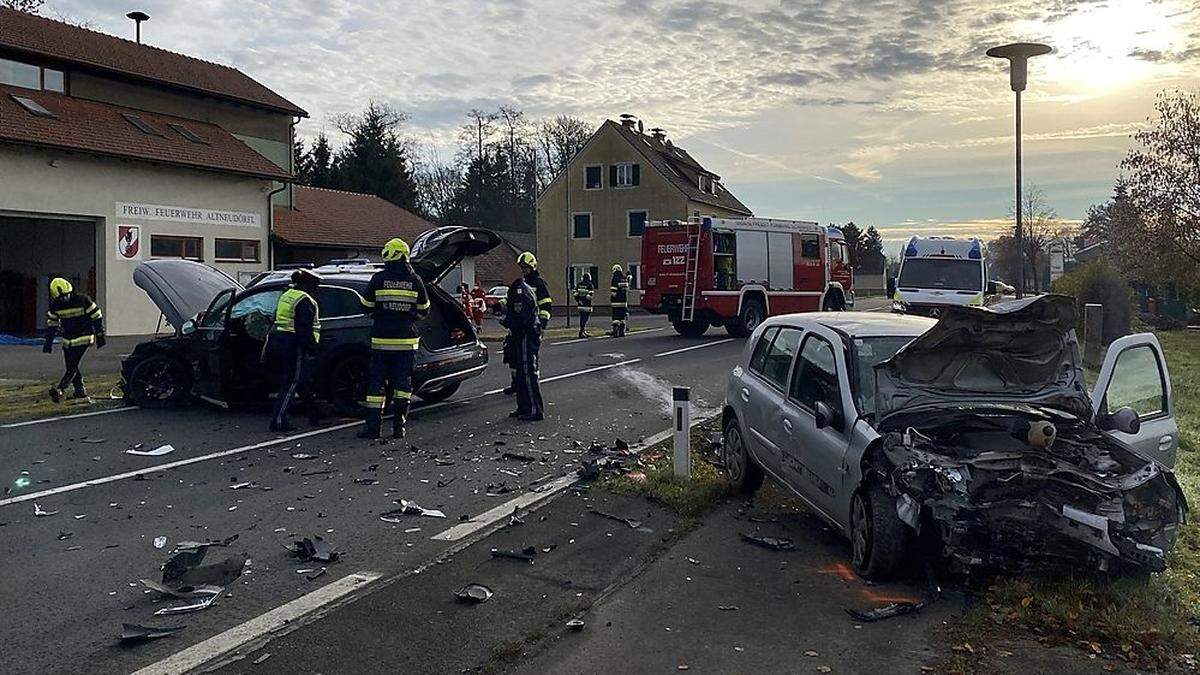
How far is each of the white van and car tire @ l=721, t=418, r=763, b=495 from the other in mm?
16023

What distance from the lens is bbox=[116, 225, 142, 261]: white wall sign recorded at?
25.0 m

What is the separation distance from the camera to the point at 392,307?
980cm

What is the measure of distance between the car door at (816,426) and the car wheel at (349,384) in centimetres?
583

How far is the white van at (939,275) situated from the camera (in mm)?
23000

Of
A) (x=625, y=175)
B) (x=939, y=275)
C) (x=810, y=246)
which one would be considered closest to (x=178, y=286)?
(x=810, y=246)

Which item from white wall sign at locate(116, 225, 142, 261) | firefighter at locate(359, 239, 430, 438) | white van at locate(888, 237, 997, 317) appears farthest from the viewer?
white wall sign at locate(116, 225, 142, 261)

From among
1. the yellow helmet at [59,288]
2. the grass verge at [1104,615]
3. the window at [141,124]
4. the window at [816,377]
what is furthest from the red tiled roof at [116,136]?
the grass verge at [1104,615]

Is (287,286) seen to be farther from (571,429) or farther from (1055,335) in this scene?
(1055,335)

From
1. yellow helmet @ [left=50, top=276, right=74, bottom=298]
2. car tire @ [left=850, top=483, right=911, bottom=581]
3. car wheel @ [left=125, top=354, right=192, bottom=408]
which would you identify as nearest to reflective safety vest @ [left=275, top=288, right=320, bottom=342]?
car wheel @ [left=125, top=354, right=192, bottom=408]

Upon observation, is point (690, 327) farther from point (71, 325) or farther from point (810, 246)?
point (71, 325)

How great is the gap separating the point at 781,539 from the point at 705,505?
2.97ft

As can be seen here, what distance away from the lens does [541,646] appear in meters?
4.56

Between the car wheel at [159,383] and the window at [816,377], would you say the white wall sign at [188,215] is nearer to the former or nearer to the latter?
the car wheel at [159,383]

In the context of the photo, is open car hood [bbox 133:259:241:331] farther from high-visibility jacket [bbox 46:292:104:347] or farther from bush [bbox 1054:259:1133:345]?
bush [bbox 1054:259:1133:345]
